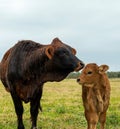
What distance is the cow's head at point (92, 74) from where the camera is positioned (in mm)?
10432

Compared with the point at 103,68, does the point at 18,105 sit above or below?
below

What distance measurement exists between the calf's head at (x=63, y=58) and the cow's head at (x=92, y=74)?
2.67 feet

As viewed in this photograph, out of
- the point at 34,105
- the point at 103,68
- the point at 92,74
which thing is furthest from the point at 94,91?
the point at 34,105

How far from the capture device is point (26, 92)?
10516 millimetres

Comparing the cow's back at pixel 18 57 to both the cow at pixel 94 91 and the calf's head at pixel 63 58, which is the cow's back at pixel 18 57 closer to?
the calf's head at pixel 63 58

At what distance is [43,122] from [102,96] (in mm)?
2779

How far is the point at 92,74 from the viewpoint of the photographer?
10.5 m

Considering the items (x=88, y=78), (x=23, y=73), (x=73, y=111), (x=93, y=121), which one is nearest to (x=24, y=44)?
(x=23, y=73)

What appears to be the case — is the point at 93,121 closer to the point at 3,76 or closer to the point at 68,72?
the point at 68,72

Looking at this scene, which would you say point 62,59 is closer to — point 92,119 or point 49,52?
point 49,52

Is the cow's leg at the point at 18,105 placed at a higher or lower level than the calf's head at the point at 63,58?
lower

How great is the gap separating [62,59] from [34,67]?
97 centimetres

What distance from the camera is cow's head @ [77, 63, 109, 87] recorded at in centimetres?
1043

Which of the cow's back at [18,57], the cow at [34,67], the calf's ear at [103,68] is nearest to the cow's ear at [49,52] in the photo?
the cow at [34,67]
